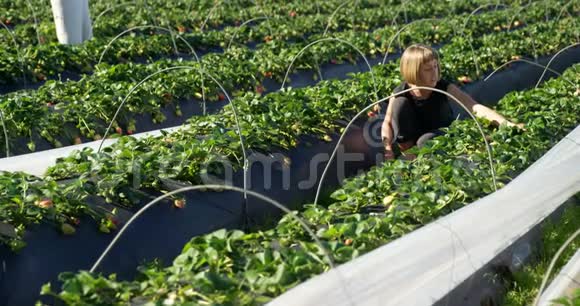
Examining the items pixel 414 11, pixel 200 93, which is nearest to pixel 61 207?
pixel 200 93

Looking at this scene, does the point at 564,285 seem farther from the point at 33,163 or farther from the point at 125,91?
the point at 125,91

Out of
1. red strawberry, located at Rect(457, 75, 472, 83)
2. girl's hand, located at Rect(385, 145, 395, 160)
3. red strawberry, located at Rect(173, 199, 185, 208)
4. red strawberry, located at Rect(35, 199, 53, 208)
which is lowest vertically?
red strawberry, located at Rect(457, 75, 472, 83)

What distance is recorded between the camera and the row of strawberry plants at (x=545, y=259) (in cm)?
412

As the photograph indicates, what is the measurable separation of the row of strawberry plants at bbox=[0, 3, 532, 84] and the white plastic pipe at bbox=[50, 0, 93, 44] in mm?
331

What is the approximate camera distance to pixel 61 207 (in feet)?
13.7

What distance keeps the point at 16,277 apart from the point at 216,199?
1401 mm

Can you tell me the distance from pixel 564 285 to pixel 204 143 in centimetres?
248

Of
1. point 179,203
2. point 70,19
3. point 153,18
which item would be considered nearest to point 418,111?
point 179,203

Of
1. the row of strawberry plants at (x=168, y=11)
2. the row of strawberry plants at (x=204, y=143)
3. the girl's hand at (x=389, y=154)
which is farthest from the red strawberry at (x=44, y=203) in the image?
the row of strawberry plants at (x=168, y=11)

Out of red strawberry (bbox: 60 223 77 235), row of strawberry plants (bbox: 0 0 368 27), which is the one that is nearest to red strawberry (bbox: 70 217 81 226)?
red strawberry (bbox: 60 223 77 235)

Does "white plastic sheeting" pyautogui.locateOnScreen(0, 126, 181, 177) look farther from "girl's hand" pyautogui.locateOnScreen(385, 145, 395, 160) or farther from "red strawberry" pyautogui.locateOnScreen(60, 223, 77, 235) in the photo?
"girl's hand" pyautogui.locateOnScreen(385, 145, 395, 160)

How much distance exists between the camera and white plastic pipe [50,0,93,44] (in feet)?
31.0

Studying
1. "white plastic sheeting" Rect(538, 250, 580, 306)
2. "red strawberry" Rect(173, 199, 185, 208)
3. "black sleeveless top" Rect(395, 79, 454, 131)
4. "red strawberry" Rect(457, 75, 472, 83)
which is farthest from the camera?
"red strawberry" Rect(457, 75, 472, 83)

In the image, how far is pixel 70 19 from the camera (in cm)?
949
